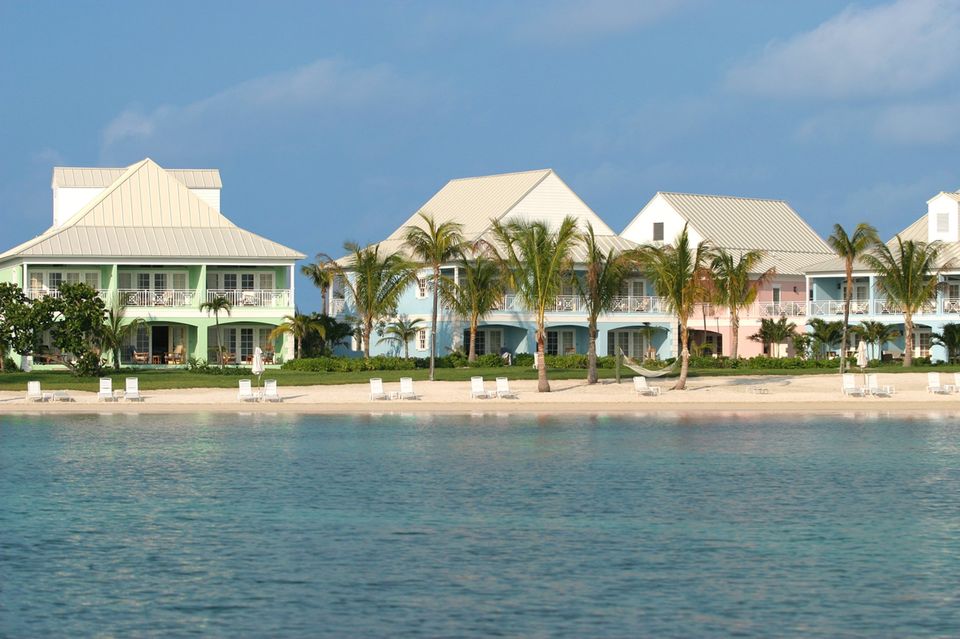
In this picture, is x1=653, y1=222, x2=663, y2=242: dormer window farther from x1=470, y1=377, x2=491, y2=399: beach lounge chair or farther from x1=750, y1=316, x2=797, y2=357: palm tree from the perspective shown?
Answer: x1=470, y1=377, x2=491, y2=399: beach lounge chair

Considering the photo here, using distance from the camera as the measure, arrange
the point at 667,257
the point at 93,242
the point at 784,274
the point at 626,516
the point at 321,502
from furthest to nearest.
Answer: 1. the point at 784,274
2. the point at 93,242
3. the point at 667,257
4. the point at 321,502
5. the point at 626,516

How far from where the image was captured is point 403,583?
18438 millimetres

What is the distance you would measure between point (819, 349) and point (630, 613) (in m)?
50.7

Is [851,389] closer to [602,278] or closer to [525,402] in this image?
[602,278]

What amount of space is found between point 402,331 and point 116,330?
13026 mm

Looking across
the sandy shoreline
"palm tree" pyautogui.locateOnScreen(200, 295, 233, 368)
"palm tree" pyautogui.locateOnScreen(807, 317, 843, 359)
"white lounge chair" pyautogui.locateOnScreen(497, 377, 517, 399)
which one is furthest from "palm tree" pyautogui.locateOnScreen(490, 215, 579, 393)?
"palm tree" pyautogui.locateOnScreen(807, 317, 843, 359)

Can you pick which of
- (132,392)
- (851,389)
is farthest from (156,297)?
(851,389)

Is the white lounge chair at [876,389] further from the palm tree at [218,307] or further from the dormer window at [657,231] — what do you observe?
the dormer window at [657,231]

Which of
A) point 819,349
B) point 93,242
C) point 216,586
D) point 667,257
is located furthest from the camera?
point 819,349

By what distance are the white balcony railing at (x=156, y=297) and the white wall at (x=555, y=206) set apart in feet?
54.9

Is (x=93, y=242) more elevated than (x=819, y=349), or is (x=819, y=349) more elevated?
(x=93, y=242)

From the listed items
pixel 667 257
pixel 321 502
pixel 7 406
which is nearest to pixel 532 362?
pixel 667 257

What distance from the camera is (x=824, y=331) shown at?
6312 cm

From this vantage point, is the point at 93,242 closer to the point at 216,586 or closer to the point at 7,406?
the point at 7,406
